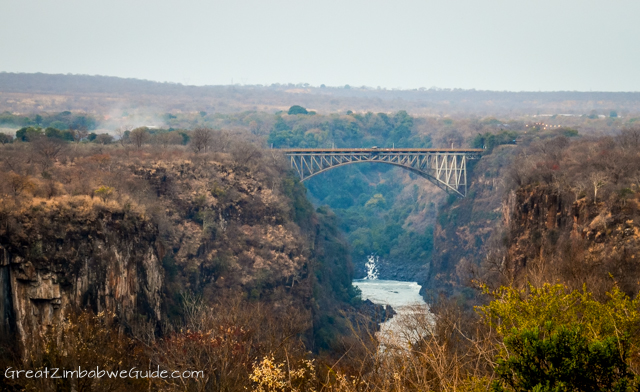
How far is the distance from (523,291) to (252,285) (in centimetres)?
3068

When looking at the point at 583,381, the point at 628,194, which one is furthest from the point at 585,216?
the point at 583,381

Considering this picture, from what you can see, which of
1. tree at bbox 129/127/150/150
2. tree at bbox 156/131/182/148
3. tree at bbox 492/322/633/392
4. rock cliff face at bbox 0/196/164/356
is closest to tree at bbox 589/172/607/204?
rock cliff face at bbox 0/196/164/356

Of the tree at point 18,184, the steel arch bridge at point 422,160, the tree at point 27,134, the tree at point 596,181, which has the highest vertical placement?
the tree at point 596,181

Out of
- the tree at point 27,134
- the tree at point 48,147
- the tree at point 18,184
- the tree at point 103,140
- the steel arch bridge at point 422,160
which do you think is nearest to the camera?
the tree at point 18,184

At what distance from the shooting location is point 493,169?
3477 inches

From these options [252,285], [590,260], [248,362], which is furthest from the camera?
[252,285]

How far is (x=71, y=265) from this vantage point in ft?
130

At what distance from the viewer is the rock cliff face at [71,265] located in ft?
122

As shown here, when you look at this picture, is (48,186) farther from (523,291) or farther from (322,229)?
(322,229)

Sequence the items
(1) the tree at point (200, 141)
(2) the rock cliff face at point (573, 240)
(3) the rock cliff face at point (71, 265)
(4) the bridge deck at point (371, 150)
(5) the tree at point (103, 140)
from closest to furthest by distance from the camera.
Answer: (2) the rock cliff face at point (573, 240), (3) the rock cliff face at point (71, 265), (1) the tree at point (200, 141), (5) the tree at point (103, 140), (4) the bridge deck at point (371, 150)

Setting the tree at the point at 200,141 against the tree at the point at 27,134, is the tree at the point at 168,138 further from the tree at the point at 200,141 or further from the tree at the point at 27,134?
the tree at the point at 27,134

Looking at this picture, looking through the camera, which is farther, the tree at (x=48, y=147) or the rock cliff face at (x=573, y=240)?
the tree at (x=48, y=147)

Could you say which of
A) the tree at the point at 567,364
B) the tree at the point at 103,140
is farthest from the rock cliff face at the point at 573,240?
the tree at the point at 103,140

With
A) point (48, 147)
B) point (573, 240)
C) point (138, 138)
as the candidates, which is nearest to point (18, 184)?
point (48, 147)
